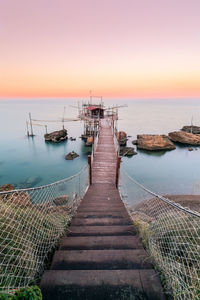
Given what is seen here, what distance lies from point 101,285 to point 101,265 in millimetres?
373

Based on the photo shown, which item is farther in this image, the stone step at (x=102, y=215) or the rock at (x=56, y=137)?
the rock at (x=56, y=137)

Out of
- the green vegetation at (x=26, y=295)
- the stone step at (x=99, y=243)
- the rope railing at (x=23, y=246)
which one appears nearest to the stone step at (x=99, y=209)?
the rope railing at (x=23, y=246)

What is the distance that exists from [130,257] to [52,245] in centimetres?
132

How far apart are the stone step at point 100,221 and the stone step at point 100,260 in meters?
1.13

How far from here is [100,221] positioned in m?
3.30

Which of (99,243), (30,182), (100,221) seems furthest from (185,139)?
(99,243)

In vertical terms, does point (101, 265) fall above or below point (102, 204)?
above

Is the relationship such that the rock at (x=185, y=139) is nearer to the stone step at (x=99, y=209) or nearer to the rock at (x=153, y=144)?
the rock at (x=153, y=144)

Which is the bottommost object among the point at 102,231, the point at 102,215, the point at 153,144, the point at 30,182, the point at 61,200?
the point at 30,182

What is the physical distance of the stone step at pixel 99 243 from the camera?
2.34 m

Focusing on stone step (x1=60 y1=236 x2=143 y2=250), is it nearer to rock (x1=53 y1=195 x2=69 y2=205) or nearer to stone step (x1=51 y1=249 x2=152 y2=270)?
stone step (x1=51 y1=249 x2=152 y2=270)

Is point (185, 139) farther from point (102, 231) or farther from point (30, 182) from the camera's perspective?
point (102, 231)

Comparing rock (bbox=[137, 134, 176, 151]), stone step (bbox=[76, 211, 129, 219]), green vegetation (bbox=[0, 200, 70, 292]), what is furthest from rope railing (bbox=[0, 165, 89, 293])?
rock (bbox=[137, 134, 176, 151])

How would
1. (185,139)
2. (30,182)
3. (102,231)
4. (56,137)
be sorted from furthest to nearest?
(56,137) → (185,139) → (30,182) → (102,231)
